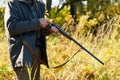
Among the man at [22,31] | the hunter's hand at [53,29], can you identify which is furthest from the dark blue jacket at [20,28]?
the hunter's hand at [53,29]

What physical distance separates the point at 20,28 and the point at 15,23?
0.06 meters

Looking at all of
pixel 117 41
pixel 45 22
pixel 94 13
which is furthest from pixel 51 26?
pixel 94 13

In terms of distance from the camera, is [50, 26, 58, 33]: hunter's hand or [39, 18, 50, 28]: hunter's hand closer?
[39, 18, 50, 28]: hunter's hand

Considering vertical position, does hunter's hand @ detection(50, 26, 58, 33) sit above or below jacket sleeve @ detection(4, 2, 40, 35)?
below

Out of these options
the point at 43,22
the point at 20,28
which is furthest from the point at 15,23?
the point at 43,22

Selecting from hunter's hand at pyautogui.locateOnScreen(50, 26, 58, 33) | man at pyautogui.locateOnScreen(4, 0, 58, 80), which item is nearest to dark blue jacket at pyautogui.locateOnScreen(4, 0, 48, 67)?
man at pyautogui.locateOnScreen(4, 0, 58, 80)

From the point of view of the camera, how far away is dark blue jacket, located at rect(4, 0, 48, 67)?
3928mm

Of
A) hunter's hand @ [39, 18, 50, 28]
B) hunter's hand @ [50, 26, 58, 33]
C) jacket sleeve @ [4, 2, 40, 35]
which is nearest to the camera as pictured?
jacket sleeve @ [4, 2, 40, 35]

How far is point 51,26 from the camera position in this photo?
13.8ft

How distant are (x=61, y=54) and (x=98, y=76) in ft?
2.73

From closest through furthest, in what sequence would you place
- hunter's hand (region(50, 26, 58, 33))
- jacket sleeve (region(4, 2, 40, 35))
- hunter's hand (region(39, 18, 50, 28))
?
jacket sleeve (region(4, 2, 40, 35))
hunter's hand (region(39, 18, 50, 28))
hunter's hand (region(50, 26, 58, 33))

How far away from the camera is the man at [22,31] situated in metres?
3.94

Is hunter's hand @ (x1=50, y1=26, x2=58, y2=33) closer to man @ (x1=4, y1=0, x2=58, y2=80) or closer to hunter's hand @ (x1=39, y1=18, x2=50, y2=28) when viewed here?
man @ (x1=4, y1=0, x2=58, y2=80)

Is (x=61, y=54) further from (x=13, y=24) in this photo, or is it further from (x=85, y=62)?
(x=13, y=24)
